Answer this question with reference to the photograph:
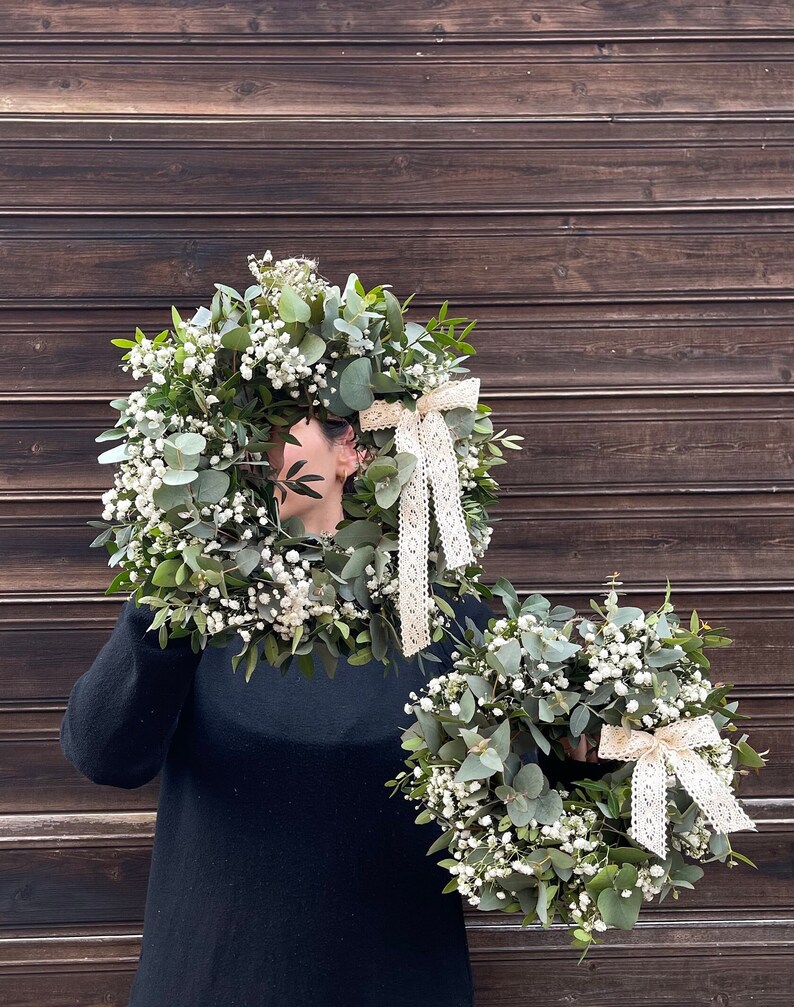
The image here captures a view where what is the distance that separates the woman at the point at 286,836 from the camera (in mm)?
1488

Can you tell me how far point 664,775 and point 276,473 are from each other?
2.46ft

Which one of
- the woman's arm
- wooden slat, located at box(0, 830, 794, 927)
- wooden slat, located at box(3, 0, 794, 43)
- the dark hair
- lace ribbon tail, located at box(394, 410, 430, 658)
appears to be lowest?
wooden slat, located at box(0, 830, 794, 927)

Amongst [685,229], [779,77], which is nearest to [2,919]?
[685,229]

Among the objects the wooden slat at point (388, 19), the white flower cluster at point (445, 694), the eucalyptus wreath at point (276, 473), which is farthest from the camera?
the wooden slat at point (388, 19)

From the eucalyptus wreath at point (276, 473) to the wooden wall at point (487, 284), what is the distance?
837mm

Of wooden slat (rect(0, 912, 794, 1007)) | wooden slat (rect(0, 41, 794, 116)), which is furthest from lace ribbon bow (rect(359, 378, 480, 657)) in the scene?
wooden slat (rect(0, 912, 794, 1007))

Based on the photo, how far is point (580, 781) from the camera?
1.44 meters

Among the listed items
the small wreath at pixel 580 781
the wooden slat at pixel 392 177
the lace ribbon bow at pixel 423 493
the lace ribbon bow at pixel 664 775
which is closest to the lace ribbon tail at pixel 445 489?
the lace ribbon bow at pixel 423 493

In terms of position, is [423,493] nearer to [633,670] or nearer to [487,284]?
[633,670]

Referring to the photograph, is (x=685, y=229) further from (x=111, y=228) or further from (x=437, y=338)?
(x=111, y=228)

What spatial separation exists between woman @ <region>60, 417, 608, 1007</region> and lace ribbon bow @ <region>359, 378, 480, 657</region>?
134mm

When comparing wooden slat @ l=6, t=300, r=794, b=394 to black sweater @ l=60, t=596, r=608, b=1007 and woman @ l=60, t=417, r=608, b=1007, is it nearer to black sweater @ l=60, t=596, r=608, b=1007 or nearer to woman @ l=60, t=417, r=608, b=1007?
woman @ l=60, t=417, r=608, b=1007

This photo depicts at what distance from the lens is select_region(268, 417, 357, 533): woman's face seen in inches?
56.6

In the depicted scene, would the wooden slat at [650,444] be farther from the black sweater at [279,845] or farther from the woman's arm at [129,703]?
the woman's arm at [129,703]
